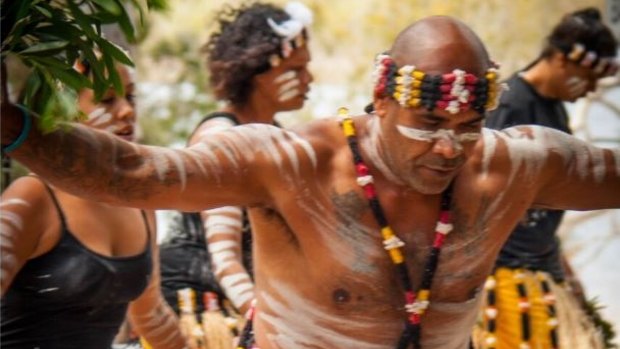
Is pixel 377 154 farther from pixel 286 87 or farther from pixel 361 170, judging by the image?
pixel 286 87

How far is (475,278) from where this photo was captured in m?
3.85

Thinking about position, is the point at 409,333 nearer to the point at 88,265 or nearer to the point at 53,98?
the point at 88,265

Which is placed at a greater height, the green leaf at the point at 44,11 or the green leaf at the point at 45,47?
the green leaf at the point at 44,11

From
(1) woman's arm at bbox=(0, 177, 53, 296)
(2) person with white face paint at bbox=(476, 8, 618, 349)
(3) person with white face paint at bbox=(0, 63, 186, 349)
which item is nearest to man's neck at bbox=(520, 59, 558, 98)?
(2) person with white face paint at bbox=(476, 8, 618, 349)

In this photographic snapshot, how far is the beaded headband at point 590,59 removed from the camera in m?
6.39

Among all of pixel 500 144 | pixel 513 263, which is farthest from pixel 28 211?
pixel 513 263

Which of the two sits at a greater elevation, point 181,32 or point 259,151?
point 259,151

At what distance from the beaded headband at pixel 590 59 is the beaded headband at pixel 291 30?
51.9 inches

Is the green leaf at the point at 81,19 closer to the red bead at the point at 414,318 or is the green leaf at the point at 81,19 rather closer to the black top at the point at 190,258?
the red bead at the point at 414,318

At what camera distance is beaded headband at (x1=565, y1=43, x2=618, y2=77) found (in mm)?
6387

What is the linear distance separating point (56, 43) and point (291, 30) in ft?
10.0

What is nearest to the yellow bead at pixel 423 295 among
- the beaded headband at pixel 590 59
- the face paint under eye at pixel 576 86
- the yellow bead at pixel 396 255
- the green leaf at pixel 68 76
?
the yellow bead at pixel 396 255

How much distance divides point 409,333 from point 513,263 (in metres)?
2.33

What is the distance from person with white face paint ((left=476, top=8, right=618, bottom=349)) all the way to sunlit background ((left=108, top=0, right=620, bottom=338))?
3.79 meters
